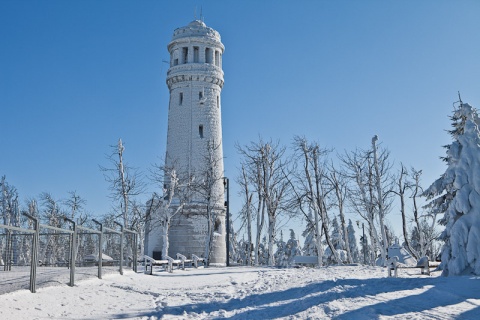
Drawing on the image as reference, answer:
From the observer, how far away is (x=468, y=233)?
50.1 feet

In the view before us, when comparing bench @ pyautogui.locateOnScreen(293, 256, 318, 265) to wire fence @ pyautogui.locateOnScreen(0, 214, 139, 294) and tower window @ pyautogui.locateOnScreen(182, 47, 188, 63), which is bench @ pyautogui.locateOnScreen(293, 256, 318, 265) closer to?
wire fence @ pyautogui.locateOnScreen(0, 214, 139, 294)

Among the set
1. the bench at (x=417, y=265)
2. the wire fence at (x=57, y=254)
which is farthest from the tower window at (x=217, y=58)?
the bench at (x=417, y=265)

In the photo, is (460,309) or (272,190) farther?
(272,190)

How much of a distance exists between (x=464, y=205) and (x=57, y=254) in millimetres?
16374

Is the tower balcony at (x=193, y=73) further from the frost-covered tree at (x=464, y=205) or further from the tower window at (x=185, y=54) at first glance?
the frost-covered tree at (x=464, y=205)

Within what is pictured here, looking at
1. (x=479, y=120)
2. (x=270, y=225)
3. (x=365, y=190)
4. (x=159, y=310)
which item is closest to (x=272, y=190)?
(x=270, y=225)

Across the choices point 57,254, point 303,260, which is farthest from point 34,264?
point 303,260

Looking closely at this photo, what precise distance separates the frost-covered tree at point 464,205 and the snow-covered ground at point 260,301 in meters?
2.23

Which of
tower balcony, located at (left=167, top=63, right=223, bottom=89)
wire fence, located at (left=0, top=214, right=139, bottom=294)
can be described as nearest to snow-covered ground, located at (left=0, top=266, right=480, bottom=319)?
wire fence, located at (left=0, top=214, right=139, bottom=294)

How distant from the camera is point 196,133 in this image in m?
38.9

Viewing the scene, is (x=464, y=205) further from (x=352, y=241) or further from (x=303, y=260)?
(x=352, y=241)

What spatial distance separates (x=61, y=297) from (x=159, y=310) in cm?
233

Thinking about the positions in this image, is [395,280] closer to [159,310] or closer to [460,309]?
[460,309]

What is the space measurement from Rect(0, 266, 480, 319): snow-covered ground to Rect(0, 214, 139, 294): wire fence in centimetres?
52
